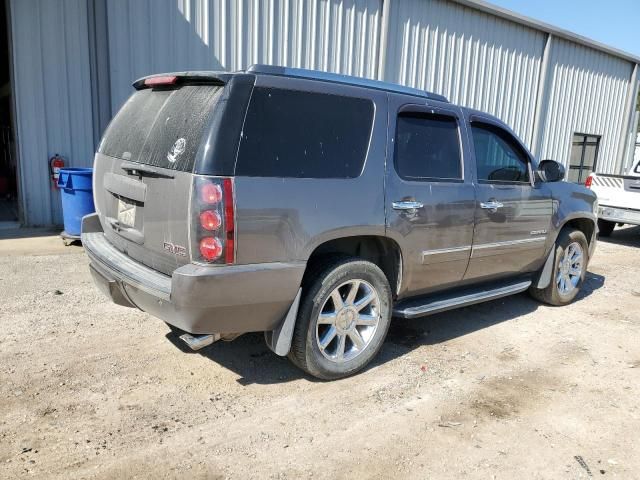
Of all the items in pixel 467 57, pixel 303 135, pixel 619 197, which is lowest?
pixel 619 197

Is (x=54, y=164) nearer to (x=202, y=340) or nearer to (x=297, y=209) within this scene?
(x=202, y=340)

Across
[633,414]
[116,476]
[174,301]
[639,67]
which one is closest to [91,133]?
A: [174,301]

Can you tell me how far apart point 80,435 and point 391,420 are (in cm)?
178

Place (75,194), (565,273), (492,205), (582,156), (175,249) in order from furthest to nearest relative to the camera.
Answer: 1. (582,156)
2. (75,194)
3. (565,273)
4. (492,205)
5. (175,249)

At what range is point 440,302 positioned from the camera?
4227 millimetres

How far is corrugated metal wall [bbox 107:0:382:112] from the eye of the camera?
8180 millimetres

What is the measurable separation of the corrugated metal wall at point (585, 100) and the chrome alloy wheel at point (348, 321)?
41.9ft

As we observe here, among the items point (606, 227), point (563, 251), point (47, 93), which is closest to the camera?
point (563, 251)

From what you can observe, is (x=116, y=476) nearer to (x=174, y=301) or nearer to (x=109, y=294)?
(x=174, y=301)

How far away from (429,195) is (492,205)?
80 cm

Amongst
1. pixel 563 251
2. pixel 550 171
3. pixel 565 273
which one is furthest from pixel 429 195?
pixel 565 273

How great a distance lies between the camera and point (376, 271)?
371 centimetres

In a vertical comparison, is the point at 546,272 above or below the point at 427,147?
below

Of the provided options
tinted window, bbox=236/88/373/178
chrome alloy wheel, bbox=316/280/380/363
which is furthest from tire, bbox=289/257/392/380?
tinted window, bbox=236/88/373/178
